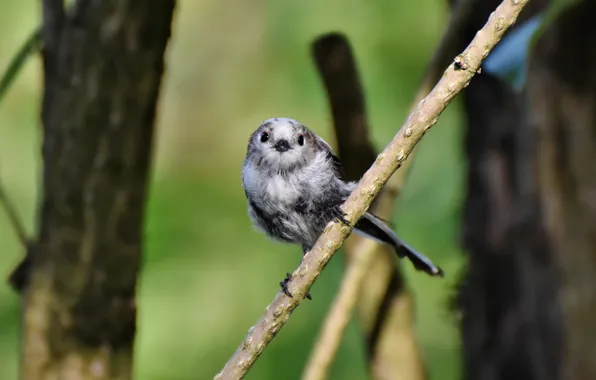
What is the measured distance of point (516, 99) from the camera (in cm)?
391

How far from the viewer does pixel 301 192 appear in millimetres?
2484

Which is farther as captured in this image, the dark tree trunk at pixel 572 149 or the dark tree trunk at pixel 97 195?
the dark tree trunk at pixel 572 149

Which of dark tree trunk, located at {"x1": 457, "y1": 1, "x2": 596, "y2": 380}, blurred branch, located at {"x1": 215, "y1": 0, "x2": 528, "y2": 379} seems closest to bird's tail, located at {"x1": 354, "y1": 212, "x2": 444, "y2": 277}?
blurred branch, located at {"x1": 215, "y1": 0, "x2": 528, "y2": 379}

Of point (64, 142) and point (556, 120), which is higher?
point (556, 120)

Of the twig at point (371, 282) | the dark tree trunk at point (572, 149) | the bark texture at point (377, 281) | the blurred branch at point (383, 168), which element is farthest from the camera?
the dark tree trunk at point (572, 149)

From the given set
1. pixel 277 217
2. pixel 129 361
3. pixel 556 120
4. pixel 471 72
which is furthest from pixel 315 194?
pixel 556 120

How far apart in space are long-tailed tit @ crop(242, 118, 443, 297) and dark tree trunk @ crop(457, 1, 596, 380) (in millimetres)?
1493

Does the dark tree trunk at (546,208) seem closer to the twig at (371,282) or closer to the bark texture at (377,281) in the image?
the twig at (371,282)

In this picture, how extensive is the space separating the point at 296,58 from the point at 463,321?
70.1 inches

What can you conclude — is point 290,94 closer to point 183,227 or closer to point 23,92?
point 183,227

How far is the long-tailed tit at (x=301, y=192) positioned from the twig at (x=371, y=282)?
37cm

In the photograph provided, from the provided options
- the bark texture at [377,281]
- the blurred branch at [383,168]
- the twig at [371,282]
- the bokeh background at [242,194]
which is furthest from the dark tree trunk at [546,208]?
the blurred branch at [383,168]

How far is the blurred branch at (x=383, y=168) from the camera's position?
63.1 inches

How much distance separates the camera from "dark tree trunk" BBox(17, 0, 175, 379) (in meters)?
2.50
